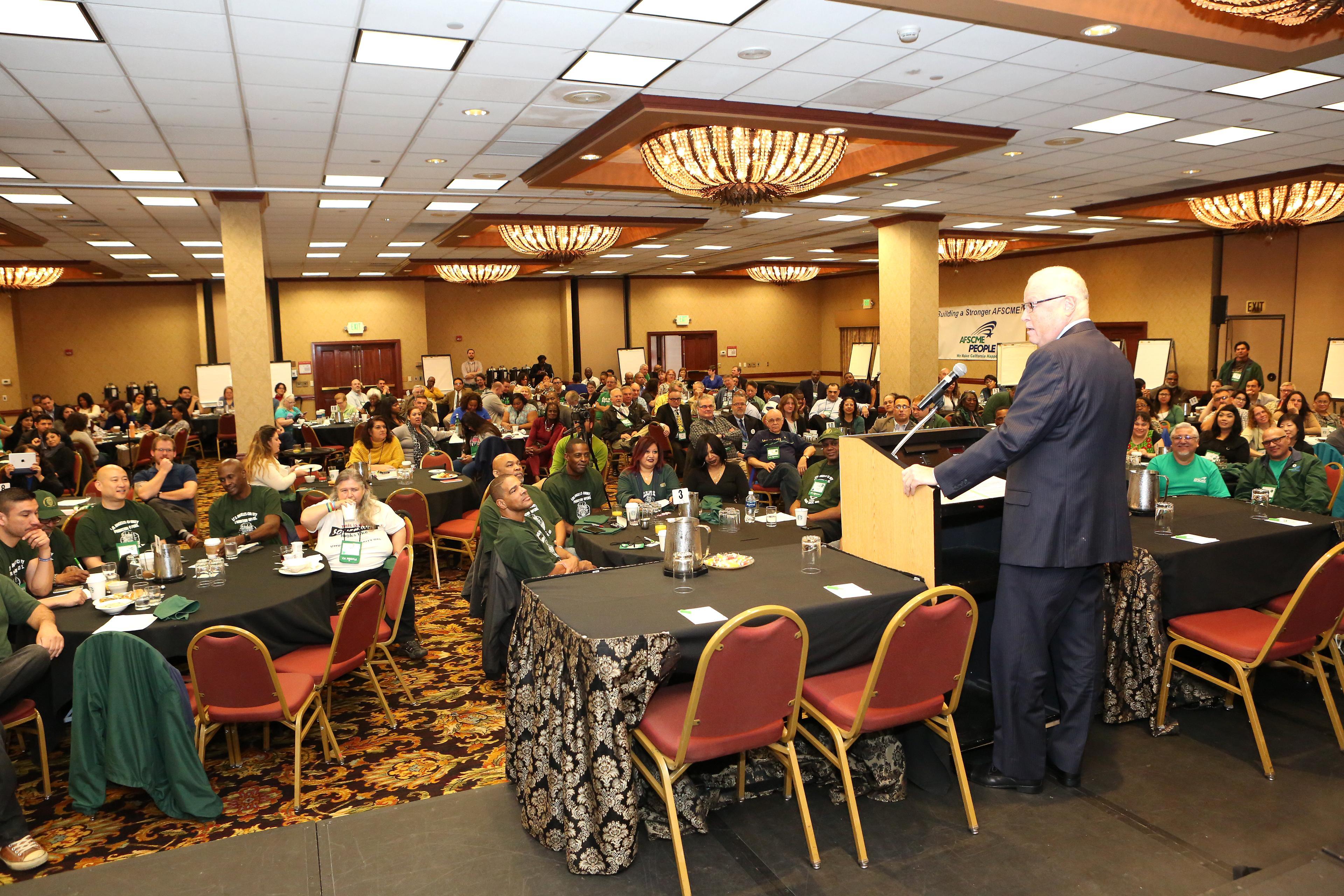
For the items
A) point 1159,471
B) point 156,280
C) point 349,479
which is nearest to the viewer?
point 349,479

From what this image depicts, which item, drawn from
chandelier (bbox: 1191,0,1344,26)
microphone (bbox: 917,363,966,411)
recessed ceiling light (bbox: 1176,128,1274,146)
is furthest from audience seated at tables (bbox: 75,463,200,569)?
recessed ceiling light (bbox: 1176,128,1274,146)

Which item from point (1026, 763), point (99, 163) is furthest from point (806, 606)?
point (99, 163)

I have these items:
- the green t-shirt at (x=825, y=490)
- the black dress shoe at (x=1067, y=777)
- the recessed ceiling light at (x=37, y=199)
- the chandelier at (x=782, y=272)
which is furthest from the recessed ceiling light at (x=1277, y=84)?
the chandelier at (x=782, y=272)

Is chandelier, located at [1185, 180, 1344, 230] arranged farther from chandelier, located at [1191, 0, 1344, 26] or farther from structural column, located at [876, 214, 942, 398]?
chandelier, located at [1191, 0, 1344, 26]

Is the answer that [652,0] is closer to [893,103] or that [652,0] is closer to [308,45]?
[308,45]

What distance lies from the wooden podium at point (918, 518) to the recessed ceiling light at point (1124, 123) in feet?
14.3

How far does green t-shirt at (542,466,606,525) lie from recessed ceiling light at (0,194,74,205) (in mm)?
6730

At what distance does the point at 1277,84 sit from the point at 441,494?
6.87 meters

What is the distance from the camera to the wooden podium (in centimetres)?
345

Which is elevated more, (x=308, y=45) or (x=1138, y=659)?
(x=308, y=45)

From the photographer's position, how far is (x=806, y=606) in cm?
320

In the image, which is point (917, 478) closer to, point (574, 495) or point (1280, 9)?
point (1280, 9)

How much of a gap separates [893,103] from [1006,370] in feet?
29.2

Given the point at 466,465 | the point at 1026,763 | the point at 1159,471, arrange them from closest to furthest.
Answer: the point at 1026,763
the point at 1159,471
the point at 466,465
